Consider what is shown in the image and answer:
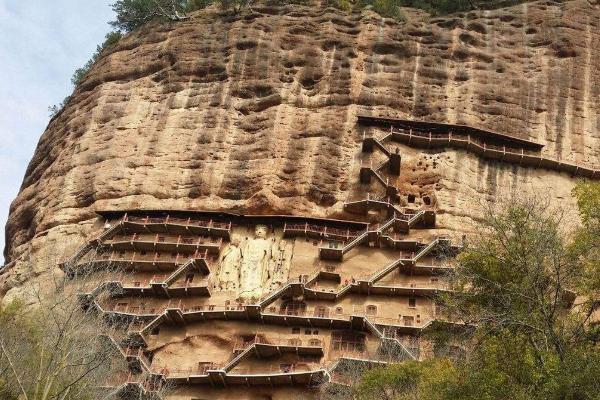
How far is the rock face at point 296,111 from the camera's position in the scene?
3122 centimetres

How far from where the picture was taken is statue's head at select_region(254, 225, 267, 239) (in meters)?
29.8

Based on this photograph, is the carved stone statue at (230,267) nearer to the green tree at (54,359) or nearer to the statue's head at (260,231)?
the statue's head at (260,231)

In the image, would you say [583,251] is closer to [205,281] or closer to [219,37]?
[205,281]

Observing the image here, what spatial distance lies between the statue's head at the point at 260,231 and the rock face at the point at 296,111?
69 cm

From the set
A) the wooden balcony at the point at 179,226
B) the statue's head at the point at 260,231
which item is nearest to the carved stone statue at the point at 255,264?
the statue's head at the point at 260,231

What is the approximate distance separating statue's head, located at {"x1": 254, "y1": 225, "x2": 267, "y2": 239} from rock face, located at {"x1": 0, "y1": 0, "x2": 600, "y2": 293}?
0.69 meters

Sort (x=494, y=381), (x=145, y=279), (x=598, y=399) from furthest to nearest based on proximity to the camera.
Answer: (x=145, y=279)
(x=494, y=381)
(x=598, y=399)

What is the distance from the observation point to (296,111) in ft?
110

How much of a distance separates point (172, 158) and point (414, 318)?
11.3 meters

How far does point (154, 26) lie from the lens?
130ft

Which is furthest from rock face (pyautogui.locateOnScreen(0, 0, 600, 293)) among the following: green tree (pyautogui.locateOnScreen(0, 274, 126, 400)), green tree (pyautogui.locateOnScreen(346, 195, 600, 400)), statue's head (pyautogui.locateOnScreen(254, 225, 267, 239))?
green tree (pyautogui.locateOnScreen(346, 195, 600, 400))

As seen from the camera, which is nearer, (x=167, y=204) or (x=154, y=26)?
(x=167, y=204)

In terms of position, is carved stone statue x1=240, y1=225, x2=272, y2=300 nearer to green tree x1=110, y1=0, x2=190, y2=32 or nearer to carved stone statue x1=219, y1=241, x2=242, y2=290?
carved stone statue x1=219, y1=241, x2=242, y2=290

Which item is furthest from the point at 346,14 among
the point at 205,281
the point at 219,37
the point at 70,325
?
the point at 70,325
